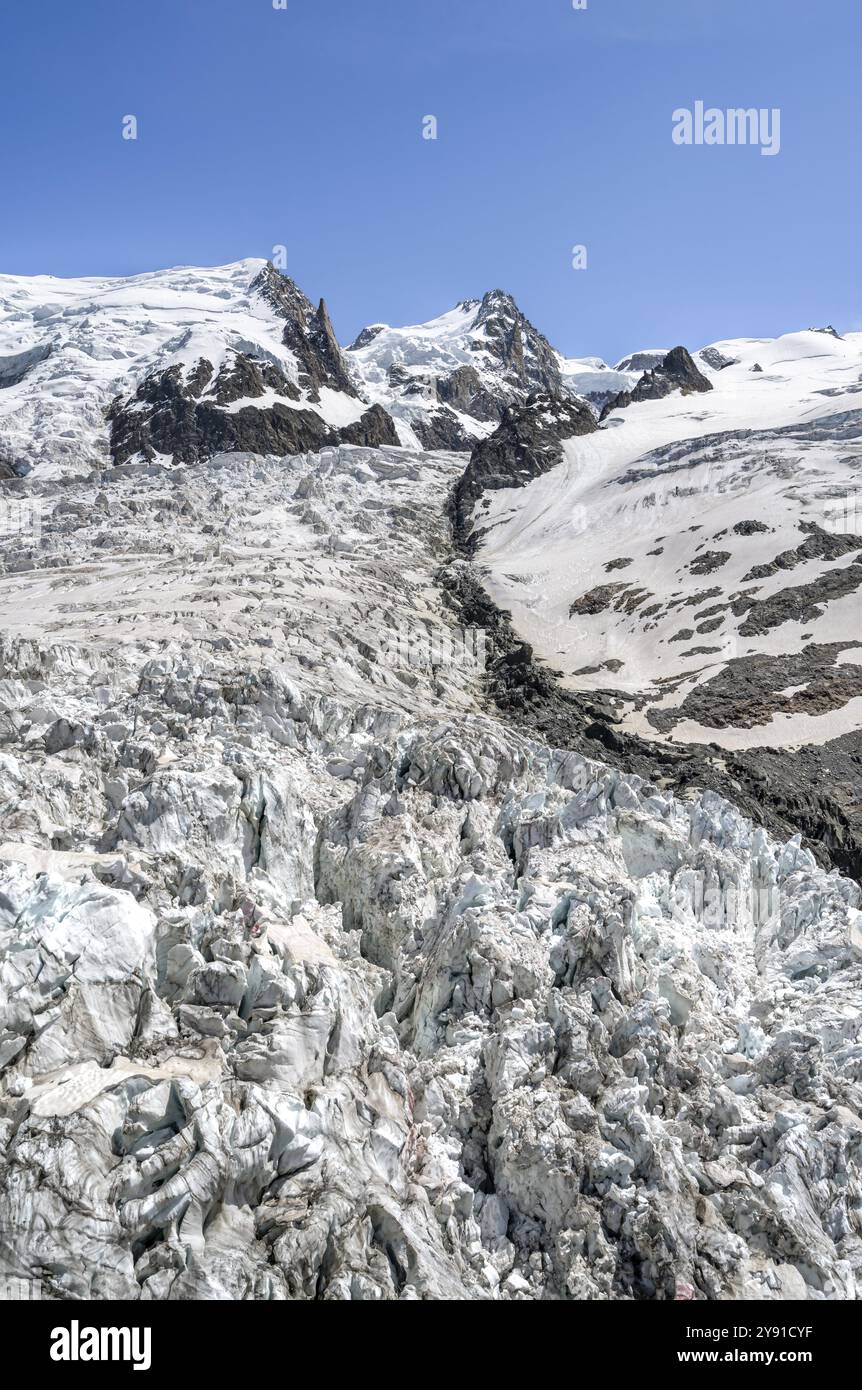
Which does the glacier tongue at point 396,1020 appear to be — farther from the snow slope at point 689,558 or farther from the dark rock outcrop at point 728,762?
the snow slope at point 689,558

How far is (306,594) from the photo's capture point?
72125 mm

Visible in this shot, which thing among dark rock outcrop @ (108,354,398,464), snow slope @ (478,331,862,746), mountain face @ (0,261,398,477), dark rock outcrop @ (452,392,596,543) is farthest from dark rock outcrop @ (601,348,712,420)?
dark rock outcrop @ (108,354,398,464)

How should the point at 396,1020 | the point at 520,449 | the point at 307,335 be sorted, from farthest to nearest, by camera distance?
1. the point at 307,335
2. the point at 520,449
3. the point at 396,1020

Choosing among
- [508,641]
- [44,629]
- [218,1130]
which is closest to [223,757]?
[218,1130]

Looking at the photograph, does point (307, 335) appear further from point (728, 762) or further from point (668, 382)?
point (728, 762)

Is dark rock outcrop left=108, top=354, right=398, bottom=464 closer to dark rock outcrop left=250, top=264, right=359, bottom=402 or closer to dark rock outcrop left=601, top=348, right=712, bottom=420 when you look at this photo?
dark rock outcrop left=250, top=264, right=359, bottom=402

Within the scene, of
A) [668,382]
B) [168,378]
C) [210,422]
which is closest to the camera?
[210,422]

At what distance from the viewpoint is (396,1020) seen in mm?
22000

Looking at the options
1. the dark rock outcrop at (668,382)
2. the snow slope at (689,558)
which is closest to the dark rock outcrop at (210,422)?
the snow slope at (689,558)

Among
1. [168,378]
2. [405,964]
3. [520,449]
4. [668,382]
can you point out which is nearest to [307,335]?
[168,378]

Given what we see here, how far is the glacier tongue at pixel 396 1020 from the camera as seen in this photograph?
47.5ft

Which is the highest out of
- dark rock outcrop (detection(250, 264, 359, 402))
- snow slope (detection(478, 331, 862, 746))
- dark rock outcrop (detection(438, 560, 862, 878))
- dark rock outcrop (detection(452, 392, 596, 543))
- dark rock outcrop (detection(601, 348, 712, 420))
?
dark rock outcrop (detection(250, 264, 359, 402))

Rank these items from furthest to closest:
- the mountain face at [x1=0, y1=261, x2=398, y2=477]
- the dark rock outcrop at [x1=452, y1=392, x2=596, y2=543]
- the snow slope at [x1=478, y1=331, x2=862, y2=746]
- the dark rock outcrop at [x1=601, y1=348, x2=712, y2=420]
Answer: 1. the dark rock outcrop at [x1=601, y1=348, x2=712, y2=420]
2. the dark rock outcrop at [x1=452, y1=392, x2=596, y2=543]
3. the mountain face at [x1=0, y1=261, x2=398, y2=477]
4. the snow slope at [x1=478, y1=331, x2=862, y2=746]

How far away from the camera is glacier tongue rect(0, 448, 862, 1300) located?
14469 millimetres
